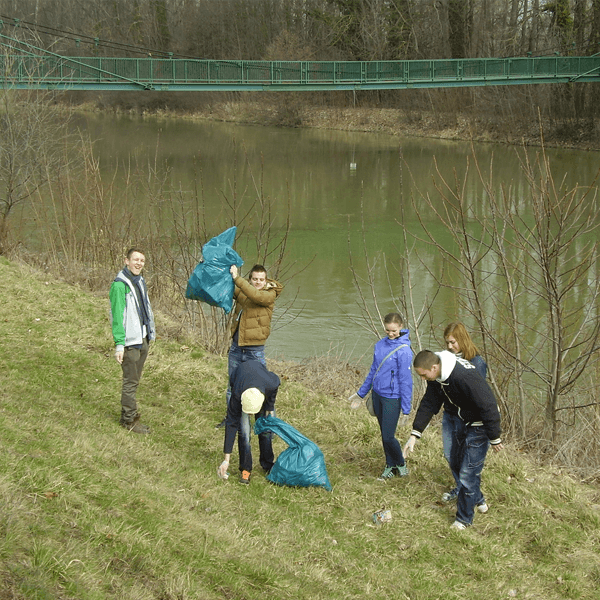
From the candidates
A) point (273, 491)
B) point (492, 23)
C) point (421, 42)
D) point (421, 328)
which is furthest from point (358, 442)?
point (421, 42)

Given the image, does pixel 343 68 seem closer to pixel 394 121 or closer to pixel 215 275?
pixel 394 121

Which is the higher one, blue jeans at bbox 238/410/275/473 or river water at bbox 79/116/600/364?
blue jeans at bbox 238/410/275/473

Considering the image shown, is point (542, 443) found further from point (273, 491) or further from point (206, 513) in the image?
point (206, 513)

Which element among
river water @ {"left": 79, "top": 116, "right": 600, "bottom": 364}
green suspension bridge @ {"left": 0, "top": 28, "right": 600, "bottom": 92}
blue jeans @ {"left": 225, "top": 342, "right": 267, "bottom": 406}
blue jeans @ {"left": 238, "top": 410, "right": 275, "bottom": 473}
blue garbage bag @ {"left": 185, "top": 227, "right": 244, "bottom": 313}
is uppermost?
green suspension bridge @ {"left": 0, "top": 28, "right": 600, "bottom": 92}

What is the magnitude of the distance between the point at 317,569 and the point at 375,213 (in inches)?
768

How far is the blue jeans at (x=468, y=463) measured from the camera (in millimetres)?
5289

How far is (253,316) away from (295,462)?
4.62ft

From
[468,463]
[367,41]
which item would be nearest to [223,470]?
[468,463]

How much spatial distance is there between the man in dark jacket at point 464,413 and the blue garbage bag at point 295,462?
734mm

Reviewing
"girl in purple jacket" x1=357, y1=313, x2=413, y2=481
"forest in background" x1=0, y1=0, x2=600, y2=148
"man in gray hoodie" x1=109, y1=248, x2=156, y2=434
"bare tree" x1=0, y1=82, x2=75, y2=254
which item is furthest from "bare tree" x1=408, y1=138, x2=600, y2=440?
"forest in background" x1=0, y1=0, x2=600, y2=148

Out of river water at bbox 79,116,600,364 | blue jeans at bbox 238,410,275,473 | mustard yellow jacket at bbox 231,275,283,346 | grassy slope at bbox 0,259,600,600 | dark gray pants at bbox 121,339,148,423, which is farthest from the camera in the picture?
river water at bbox 79,116,600,364

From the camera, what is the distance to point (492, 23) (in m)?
48.6

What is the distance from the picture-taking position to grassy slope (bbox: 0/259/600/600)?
4.08 meters

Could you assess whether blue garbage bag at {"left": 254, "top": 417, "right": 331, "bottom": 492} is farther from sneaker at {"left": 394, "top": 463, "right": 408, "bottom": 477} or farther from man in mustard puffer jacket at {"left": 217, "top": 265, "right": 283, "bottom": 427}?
man in mustard puffer jacket at {"left": 217, "top": 265, "right": 283, "bottom": 427}
